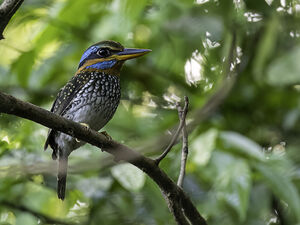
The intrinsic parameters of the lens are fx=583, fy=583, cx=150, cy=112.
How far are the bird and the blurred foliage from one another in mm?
110

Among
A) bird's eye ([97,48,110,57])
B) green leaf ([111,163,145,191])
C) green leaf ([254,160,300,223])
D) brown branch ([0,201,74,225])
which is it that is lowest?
brown branch ([0,201,74,225])

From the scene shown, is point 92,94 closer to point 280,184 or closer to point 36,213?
point 36,213

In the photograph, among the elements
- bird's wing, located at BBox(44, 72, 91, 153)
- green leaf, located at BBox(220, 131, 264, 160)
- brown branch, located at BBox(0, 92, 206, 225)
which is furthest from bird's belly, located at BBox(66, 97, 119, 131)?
brown branch, located at BBox(0, 92, 206, 225)

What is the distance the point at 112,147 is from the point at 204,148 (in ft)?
2.48

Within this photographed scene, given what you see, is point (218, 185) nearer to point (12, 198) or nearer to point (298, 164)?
point (298, 164)

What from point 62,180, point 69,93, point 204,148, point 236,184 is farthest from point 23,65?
point 236,184

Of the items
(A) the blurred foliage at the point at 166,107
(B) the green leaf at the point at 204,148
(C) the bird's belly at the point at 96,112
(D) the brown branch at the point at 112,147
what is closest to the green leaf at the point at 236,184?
(A) the blurred foliage at the point at 166,107

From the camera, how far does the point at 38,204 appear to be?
3670 millimetres

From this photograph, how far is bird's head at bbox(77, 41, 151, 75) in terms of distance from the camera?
11.7ft

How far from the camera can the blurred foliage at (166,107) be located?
3178 millimetres

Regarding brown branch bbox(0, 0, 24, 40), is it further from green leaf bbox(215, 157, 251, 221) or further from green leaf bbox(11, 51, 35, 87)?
green leaf bbox(11, 51, 35, 87)

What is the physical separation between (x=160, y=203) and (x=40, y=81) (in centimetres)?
140

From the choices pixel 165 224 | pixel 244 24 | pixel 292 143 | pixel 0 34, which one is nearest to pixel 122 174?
pixel 165 224

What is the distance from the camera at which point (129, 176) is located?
129 inches
